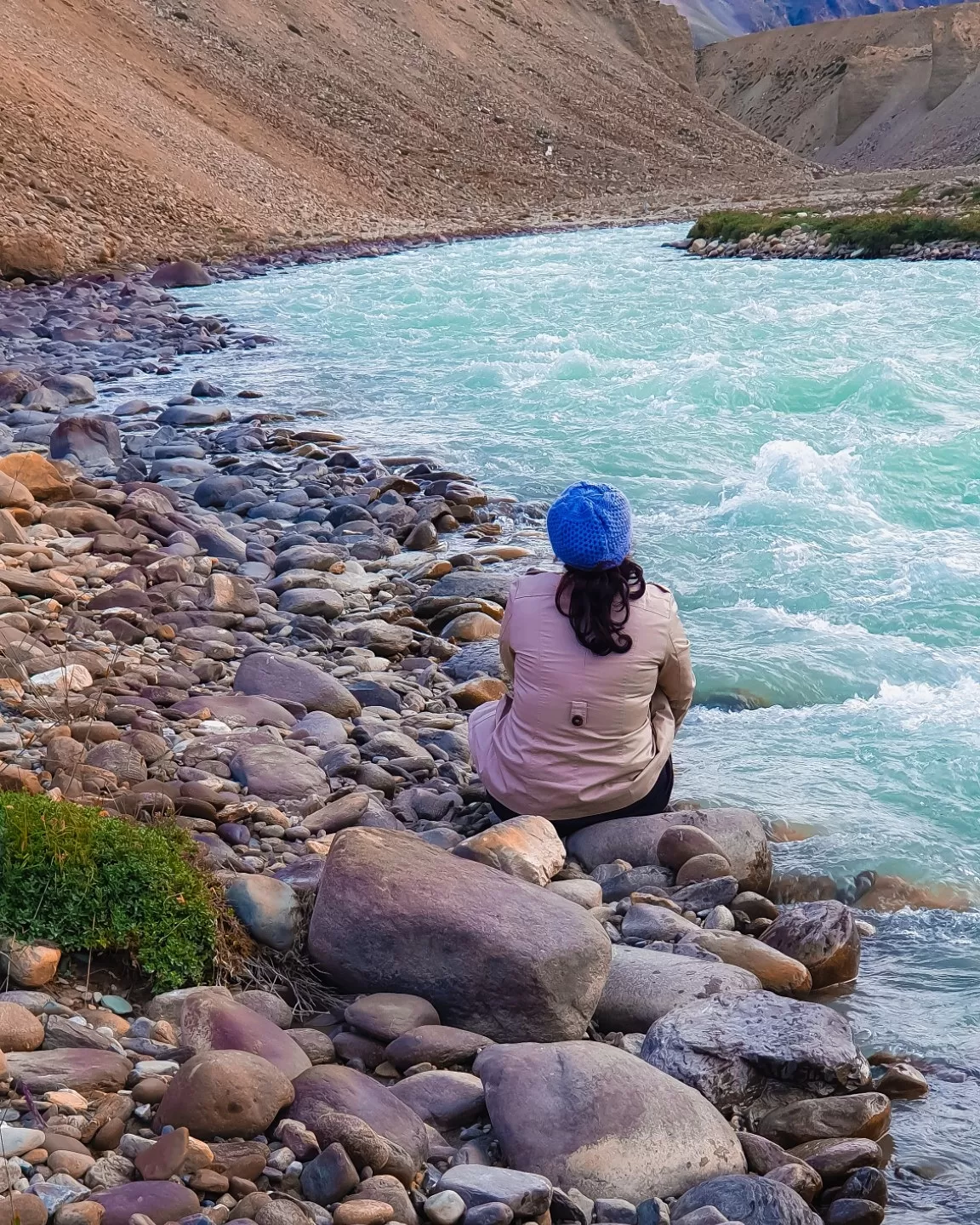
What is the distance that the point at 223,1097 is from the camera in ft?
9.52

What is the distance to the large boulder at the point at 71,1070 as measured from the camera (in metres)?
2.87

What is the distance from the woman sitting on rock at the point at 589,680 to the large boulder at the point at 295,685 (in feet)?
4.38

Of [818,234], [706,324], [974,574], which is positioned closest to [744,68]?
[818,234]

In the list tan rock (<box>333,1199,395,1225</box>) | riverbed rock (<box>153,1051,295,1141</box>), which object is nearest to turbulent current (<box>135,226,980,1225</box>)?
tan rock (<box>333,1199,395,1225</box>)

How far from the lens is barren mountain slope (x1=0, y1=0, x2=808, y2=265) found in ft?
107

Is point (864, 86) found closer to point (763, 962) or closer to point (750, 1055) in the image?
point (763, 962)

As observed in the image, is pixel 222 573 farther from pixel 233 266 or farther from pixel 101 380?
pixel 233 266

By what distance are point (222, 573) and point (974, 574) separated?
474 cm

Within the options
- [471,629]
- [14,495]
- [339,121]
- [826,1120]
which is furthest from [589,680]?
[339,121]

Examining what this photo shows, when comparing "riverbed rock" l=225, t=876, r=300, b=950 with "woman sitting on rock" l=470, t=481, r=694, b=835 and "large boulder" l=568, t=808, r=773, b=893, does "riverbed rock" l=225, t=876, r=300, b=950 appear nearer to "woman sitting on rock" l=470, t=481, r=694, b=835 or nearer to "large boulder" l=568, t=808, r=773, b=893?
"woman sitting on rock" l=470, t=481, r=694, b=835

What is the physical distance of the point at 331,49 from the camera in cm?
5662

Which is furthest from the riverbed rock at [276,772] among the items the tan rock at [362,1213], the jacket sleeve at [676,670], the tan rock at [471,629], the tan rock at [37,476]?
the tan rock at [37,476]

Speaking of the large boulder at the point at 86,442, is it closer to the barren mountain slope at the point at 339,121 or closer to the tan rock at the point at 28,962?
the tan rock at the point at 28,962

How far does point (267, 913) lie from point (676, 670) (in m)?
1.74
